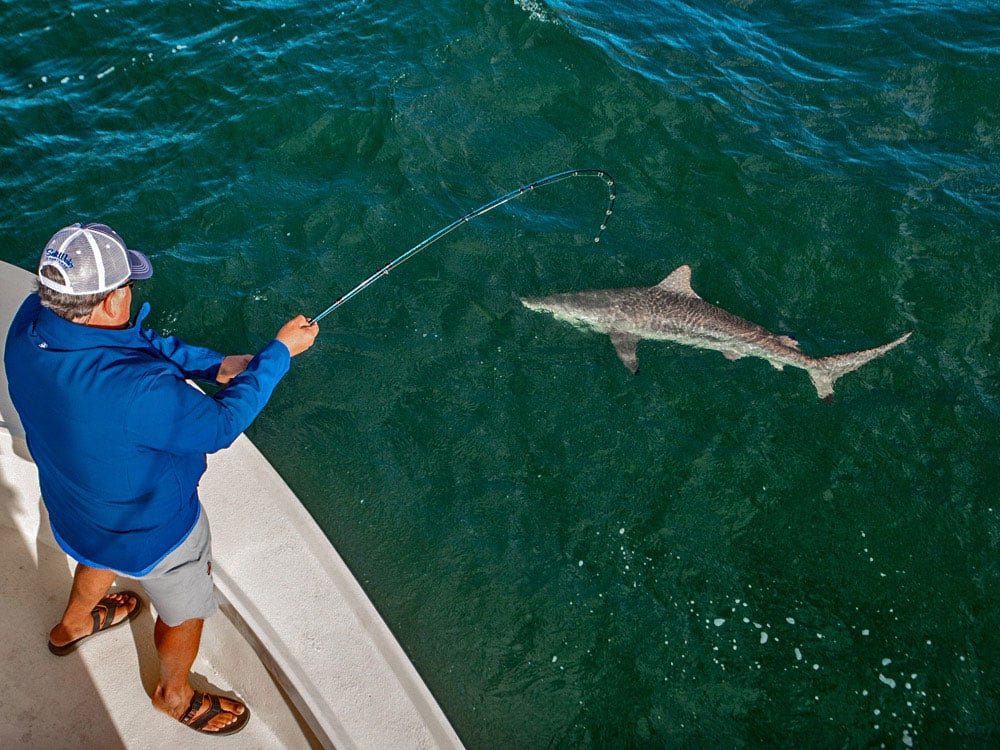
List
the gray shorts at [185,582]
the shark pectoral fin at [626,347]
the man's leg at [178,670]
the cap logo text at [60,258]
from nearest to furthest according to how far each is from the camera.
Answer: the cap logo text at [60,258] → the gray shorts at [185,582] → the man's leg at [178,670] → the shark pectoral fin at [626,347]

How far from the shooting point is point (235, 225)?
27.5 ft

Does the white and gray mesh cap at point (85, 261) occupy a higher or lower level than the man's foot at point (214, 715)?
higher

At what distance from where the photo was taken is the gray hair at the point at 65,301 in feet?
10.1

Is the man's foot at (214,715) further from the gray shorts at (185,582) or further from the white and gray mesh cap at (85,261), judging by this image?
the white and gray mesh cap at (85,261)

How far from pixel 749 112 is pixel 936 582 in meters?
6.81

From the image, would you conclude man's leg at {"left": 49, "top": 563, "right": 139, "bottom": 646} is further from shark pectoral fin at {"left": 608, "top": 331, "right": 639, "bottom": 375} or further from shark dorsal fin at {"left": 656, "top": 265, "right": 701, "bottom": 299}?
shark dorsal fin at {"left": 656, "top": 265, "right": 701, "bottom": 299}

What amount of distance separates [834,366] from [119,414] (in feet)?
21.4

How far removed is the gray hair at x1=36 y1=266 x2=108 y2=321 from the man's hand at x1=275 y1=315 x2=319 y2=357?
0.96 metres

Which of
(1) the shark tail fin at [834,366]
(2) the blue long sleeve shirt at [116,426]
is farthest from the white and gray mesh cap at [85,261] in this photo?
(1) the shark tail fin at [834,366]

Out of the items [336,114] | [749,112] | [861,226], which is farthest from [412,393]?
[749,112]

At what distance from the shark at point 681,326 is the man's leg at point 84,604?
4722mm

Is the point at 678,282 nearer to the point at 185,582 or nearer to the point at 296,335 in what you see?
the point at 296,335

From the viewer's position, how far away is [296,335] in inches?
156

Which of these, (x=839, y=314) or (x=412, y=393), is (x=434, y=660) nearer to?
(x=412, y=393)
